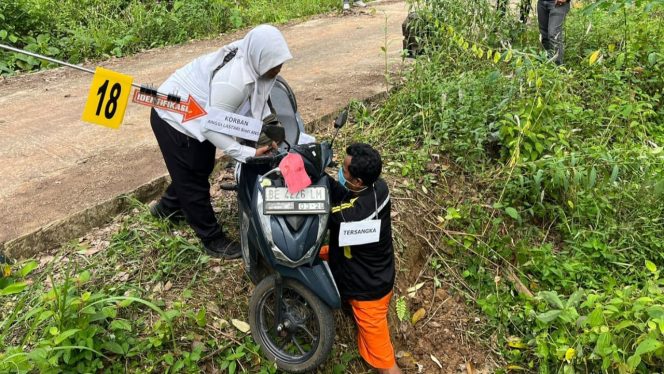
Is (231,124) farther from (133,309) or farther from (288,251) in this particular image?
(133,309)

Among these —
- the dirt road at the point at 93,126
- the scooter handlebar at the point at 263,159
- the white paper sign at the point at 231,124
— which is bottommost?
the dirt road at the point at 93,126

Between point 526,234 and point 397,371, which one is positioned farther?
point 526,234

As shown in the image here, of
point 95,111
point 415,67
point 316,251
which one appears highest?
point 95,111

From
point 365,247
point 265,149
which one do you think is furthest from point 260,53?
point 365,247

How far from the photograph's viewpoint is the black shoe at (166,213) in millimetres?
3488

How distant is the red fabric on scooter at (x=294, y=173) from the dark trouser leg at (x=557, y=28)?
14.8 ft

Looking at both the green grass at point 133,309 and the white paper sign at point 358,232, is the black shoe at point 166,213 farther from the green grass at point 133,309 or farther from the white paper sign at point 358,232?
the white paper sign at point 358,232

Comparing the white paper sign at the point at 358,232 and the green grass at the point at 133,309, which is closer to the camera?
the green grass at the point at 133,309

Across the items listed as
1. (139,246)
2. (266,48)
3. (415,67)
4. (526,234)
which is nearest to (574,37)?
(415,67)

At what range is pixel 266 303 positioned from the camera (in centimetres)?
282

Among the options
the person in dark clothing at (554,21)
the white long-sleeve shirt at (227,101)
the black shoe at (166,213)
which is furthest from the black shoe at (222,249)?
the person in dark clothing at (554,21)

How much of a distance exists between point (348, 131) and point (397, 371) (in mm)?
2474

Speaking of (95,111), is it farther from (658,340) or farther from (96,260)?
(658,340)

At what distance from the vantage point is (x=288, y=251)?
7.91ft
